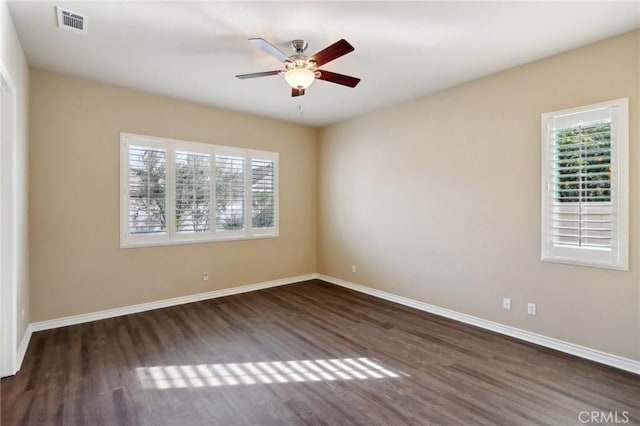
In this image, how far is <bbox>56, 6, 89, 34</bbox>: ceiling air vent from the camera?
2469 mm

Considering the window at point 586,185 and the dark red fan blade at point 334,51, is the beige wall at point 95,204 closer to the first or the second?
the dark red fan blade at point 334,51

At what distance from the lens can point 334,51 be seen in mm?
2447

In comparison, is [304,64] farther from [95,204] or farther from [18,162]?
[95,204]

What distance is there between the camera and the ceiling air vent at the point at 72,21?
247cm

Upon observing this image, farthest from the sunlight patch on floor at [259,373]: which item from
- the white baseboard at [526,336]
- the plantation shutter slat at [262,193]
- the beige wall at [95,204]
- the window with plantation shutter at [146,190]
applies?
the plantation shutter slat at [262,193]

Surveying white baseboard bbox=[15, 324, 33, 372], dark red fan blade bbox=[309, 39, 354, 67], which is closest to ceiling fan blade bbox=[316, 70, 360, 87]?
dark red fan blade bbox=[309, 39, 354, 67]

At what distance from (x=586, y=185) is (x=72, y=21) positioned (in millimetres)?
4762

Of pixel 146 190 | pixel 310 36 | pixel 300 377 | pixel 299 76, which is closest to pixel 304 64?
pixel 299 76

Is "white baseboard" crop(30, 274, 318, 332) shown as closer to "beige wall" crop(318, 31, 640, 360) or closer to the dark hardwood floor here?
the dark hardwood floor

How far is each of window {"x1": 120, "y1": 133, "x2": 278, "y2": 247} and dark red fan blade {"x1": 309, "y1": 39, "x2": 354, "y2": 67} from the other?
273 cm

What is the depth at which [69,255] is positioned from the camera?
12.1 feet

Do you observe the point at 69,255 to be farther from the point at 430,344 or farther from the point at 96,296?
the point at 430,344

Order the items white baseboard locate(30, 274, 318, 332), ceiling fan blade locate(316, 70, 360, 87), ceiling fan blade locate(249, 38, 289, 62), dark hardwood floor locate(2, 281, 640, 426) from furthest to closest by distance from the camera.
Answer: white baseboard locate(30, 274, 318, 332)
ceiling fan blade locate(316, 70, 360, 87)
ceiling fan blade locate(249, 38, 289, 62)
dark hardwood floor locate(2, 281, 640, 426)

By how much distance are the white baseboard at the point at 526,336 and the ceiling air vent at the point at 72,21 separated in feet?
15.4
